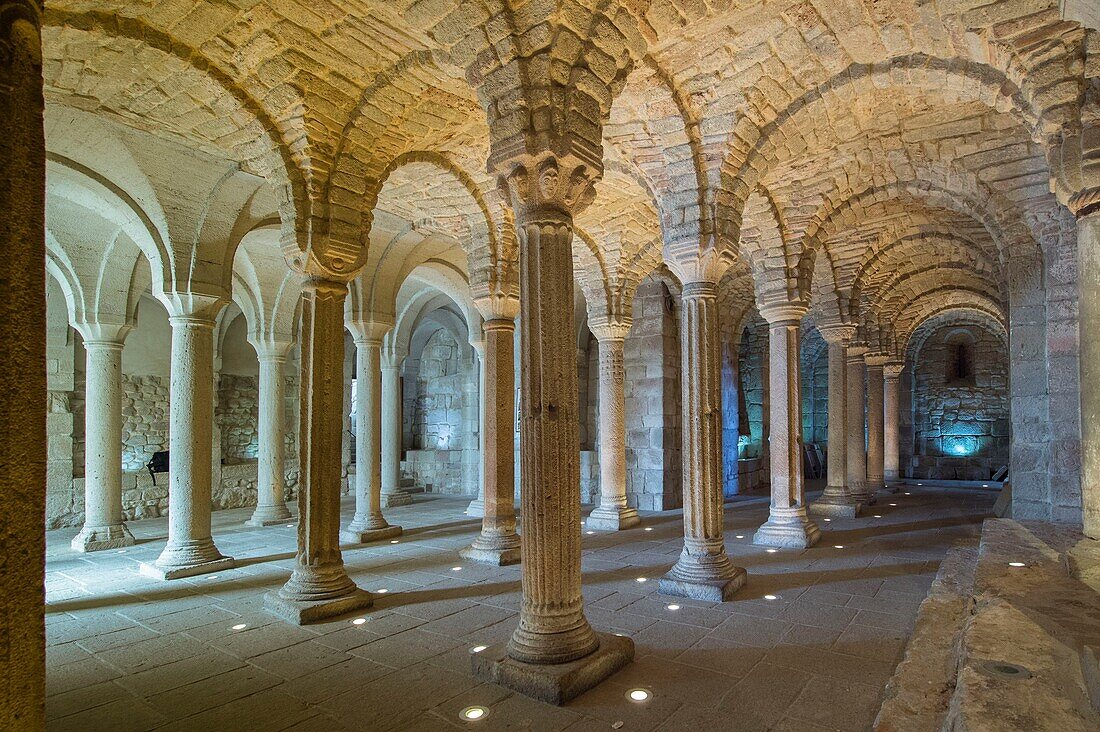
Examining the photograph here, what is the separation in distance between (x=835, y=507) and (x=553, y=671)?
7969 mm

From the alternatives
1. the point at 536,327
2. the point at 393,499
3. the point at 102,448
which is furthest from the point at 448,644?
the point at 393,499

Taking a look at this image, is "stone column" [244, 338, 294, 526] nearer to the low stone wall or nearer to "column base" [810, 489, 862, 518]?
the low stone wall

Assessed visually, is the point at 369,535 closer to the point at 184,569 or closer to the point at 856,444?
the point at 184,569

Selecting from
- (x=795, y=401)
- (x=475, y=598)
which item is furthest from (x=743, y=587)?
(x=795, y=401)

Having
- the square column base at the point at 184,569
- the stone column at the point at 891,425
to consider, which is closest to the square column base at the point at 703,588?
the square column base at the point at 184,569

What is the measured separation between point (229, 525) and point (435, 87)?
8483mm

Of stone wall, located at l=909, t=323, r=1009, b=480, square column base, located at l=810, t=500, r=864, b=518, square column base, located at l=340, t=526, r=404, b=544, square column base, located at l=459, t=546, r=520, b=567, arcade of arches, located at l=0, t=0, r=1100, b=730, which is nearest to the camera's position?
arcade of arches, located at l=0, t=0, r=1100, b=730

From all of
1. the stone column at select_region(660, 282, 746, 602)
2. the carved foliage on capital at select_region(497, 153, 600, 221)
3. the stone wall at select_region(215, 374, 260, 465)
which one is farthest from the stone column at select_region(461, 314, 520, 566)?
the stone wall at select_region(215, 374, 260, 465)

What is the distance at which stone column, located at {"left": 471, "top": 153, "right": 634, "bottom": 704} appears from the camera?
3.76 metres

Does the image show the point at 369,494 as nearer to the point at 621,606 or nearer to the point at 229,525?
the point at 229,525

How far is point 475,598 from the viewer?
18.6ft

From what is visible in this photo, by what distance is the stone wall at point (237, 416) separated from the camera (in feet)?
44.7

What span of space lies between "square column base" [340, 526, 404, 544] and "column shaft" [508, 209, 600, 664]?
5.41 metres

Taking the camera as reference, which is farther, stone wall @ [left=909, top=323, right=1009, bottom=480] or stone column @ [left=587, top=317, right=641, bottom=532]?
stone wall @ [left=909, top=323, right=1009, bottom=480]
